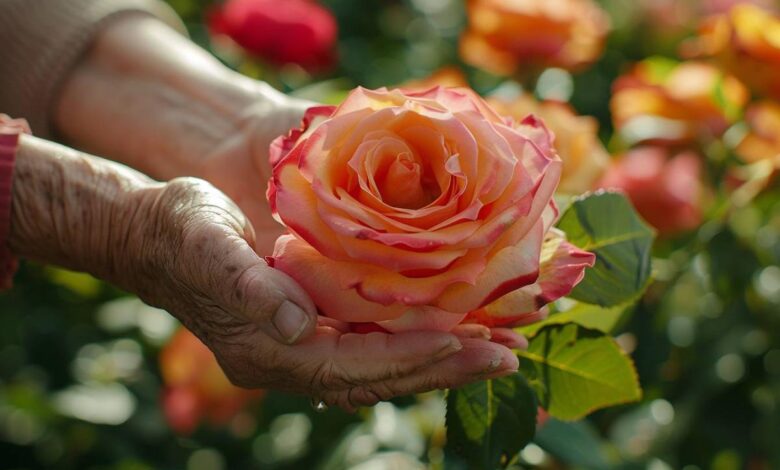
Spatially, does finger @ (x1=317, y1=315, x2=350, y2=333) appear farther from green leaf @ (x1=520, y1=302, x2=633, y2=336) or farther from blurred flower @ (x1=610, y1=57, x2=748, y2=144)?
blurred flower @ (x1=610, y1=57, x2=748, y2=144)

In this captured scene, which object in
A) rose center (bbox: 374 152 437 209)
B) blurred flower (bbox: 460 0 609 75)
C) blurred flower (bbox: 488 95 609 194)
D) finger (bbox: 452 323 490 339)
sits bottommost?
blurred flower (bbox: 460 0 609 75)

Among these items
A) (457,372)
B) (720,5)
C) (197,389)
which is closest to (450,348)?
(457,372)

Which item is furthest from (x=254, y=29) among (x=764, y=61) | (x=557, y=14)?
(x=764, y=61)

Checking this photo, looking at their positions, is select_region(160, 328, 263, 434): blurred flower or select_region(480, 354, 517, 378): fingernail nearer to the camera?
select_region(480, 354, 517, 378): fingernail

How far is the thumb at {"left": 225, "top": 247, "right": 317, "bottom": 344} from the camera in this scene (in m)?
0.78

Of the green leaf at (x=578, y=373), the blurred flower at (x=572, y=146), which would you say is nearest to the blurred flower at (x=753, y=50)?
the blurred flower at (x=572, y=146)

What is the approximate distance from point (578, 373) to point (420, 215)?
0.83 ft

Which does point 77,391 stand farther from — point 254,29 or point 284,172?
point 284,172

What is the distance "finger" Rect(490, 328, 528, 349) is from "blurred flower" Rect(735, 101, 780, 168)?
0.71m

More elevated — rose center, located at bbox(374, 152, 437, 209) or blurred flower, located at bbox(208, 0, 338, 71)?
rose center, located at bbox(374, 152, 437, 209)

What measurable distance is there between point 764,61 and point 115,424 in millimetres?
988

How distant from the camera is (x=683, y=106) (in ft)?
4.85

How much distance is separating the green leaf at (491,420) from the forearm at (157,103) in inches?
16.4

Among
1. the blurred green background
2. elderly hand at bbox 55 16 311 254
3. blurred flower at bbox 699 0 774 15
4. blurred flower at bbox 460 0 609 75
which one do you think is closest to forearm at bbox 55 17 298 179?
elderly hand at bbox 55 16 311 254
